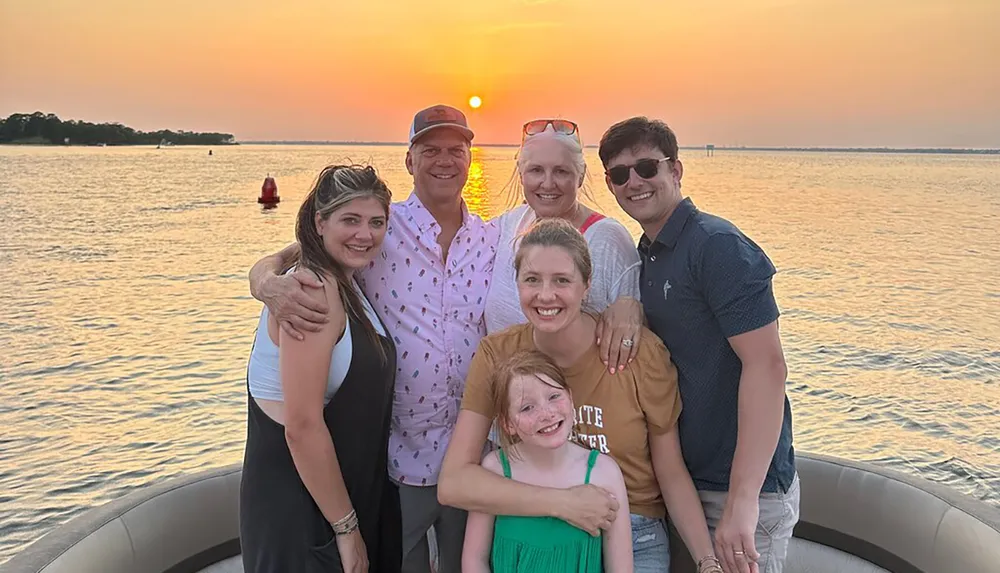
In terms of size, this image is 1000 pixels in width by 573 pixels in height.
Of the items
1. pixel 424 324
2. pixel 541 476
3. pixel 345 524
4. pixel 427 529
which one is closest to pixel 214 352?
pixel 427 529

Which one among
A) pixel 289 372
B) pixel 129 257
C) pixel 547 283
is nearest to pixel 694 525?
pixel 547 283

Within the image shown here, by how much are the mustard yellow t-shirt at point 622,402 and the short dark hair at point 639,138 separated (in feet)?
2.29

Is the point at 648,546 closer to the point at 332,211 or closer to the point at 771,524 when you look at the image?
the point at 771,524

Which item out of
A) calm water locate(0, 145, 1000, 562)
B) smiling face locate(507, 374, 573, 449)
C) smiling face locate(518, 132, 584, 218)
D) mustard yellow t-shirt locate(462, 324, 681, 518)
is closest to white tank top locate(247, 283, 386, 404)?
mustard yellow t-shirt locate(462, 324, 681, 518)

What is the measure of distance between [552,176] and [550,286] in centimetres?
75

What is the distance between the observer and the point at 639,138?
8.84 feet

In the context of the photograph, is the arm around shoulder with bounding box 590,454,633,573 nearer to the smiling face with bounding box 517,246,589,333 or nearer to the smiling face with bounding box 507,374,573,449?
the smiling face with bounding box 507,374,573,449

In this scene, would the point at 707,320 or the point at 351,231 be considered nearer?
the point at 707,320

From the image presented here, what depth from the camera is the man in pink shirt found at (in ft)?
10.1

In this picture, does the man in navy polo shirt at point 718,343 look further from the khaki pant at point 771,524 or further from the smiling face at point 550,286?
the smiling face at point 550,286

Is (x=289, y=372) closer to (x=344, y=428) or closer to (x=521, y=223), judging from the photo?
(x=344, y=428)

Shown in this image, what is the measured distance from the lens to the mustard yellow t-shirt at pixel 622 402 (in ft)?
8.43

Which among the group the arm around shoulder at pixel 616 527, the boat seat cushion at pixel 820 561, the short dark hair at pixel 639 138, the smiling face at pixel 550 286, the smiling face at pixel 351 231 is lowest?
the boat seat cushion at pixel 820 561

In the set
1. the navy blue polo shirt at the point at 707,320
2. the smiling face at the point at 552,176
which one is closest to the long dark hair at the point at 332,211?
the smiling face at the point at 552,176
